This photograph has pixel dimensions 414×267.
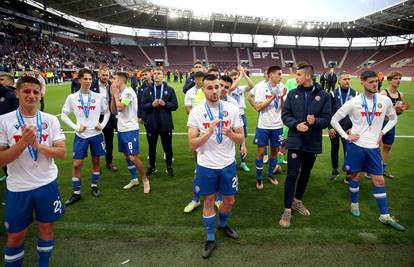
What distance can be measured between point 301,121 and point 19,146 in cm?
359

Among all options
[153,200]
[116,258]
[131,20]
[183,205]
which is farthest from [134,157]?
[131,20]

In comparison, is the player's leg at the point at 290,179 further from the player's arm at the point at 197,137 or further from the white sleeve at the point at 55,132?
the white sleeve at the point at 55,132

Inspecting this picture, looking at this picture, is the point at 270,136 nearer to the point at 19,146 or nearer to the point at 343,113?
the point at 343,113

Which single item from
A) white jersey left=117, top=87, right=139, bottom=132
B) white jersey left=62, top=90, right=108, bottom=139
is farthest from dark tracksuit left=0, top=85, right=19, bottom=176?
white jersey left=117, top=87, right=139, bottom=132

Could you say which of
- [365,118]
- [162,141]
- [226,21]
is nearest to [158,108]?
[162,141]

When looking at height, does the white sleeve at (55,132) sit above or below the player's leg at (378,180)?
above

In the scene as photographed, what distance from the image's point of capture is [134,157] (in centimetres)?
540

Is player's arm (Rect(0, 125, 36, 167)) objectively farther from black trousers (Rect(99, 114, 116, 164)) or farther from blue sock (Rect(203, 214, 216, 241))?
black trousers (Rect(99, 114, 116, 164))

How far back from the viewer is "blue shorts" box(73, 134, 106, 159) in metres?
4.90

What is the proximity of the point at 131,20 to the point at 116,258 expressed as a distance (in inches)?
2225

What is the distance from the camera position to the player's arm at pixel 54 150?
105 inches

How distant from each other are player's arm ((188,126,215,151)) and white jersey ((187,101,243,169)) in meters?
0.06

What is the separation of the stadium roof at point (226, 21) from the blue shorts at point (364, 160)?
44.1m

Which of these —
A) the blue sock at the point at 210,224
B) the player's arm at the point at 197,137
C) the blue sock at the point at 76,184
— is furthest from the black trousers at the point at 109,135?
the blue sock at the point at 210,224
